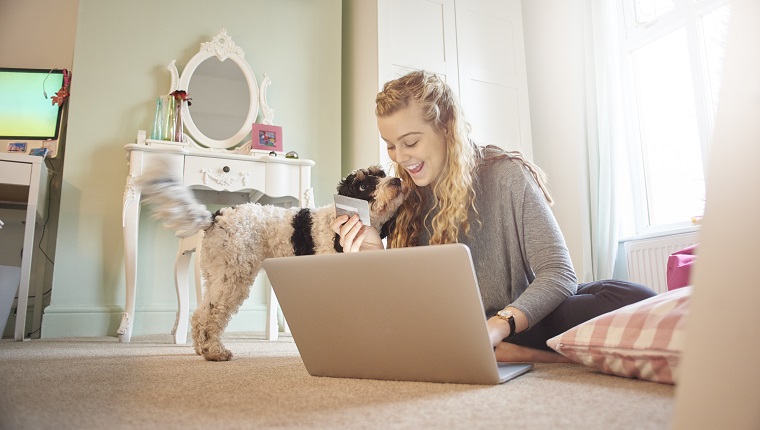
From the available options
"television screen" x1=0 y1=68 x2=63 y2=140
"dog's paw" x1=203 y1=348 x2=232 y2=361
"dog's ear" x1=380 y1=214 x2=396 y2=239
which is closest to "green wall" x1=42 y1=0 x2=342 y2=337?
"television screen" x1=0 y1=68 x2=63 y2=140

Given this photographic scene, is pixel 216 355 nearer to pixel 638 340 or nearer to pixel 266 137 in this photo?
pixel 638 340

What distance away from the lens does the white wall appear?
315 cm

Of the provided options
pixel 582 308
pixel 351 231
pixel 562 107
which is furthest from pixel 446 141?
pixel 562 107

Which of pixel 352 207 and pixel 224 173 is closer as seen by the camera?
pixel 352 207

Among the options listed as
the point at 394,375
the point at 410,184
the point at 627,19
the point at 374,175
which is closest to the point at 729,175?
the point at 394,375

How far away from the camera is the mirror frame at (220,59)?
9.44 ft

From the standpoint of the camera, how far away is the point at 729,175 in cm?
43

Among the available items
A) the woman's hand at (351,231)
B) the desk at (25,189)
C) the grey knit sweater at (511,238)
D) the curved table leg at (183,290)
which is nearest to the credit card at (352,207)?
the woman's hand at (351,231)

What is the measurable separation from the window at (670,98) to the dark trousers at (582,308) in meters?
1.81

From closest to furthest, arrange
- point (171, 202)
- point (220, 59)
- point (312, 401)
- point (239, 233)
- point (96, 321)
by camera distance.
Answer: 1. point (312, 401)
2. point (171, 202)
3. point (239, 233)
4. point (96, 321)
5. point (220, 59)

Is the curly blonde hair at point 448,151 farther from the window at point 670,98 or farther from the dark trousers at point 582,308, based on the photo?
the window at point 670,98

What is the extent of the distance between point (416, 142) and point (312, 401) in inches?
30.7

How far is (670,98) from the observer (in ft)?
9.51

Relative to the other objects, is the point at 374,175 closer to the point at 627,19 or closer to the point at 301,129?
the point at 301,129
